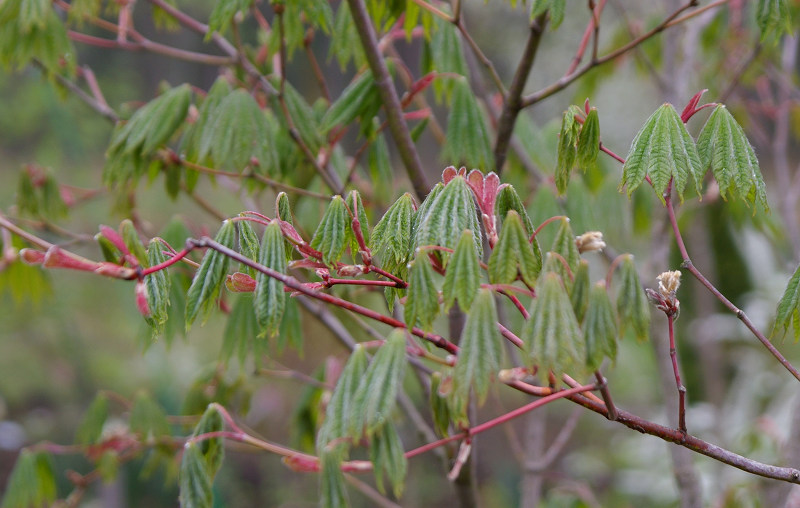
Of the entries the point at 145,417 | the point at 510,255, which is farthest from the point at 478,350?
the point at 145,417

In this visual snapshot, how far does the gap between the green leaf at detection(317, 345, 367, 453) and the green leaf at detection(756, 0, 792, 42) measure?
2.63 ft

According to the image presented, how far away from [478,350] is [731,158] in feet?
1.24

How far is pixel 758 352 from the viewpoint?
411cm

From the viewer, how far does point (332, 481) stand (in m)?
0.66

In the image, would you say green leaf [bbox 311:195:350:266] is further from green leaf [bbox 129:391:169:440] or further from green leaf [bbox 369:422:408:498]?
green leaf [bbox 129:391:169:440]

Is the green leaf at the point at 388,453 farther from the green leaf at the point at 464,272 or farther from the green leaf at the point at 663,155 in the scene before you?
the green leaf at the point at 663,155

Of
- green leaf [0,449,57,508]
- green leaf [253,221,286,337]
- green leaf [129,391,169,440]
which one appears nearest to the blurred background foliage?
green leaf [129,391,169,440]

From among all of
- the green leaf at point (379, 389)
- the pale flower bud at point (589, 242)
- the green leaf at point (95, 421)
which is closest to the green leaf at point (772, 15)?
the pale flower bud at point (589, 242)

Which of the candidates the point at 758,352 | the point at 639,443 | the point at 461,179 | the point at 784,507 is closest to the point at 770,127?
the point at 758,352

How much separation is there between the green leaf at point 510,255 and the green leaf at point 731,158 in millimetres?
247

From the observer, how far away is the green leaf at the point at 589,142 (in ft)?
2.68

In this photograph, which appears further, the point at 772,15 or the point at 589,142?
the point at 772,15

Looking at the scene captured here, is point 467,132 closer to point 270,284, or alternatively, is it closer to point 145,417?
point 270,284

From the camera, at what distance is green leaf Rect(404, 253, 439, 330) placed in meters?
0.66
